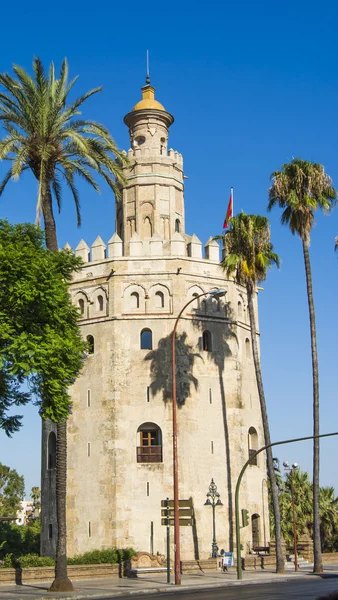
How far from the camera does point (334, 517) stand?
5228 cm

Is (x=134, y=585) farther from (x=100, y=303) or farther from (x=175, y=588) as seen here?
(x=100, y=303)

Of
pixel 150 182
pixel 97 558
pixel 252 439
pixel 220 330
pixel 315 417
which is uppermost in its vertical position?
pixel 150 182

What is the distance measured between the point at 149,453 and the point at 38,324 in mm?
16294

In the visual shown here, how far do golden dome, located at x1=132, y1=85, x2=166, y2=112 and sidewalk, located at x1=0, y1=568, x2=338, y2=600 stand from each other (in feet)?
94.6

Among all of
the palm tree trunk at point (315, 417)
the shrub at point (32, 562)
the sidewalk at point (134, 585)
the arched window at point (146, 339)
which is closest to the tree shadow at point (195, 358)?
the arched window at point (146, 339)

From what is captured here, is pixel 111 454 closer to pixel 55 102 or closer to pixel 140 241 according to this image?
pixel 140 241

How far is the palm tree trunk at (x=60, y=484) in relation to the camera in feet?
94.7

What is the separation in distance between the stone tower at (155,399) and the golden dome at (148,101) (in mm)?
7579

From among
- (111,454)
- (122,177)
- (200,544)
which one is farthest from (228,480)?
(122,177)

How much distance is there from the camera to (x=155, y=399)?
43219 mm

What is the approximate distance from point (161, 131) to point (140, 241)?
29.4ft

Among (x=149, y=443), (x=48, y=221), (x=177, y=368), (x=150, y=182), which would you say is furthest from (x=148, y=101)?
(x=149, y=443)

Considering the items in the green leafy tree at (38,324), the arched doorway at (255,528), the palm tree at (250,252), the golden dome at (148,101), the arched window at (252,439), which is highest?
the golden dome at (148,101)

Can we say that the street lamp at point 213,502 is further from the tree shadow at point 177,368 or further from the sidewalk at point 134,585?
the tree shadow at point 177,368
